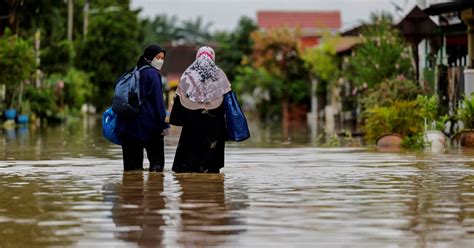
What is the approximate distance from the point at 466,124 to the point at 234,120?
34.2 ft

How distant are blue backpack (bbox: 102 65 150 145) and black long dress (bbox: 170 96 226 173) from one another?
21.4 inches

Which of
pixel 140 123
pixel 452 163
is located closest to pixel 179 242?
pixel 140 123

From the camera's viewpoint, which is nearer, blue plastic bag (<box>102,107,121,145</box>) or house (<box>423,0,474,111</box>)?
blue plastic bag (<box>102,107,121,145</box>)

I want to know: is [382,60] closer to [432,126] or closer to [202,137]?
[432,126]

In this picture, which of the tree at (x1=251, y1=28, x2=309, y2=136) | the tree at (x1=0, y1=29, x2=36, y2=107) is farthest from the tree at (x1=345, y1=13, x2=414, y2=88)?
the tree at (x1=251, y1=28, x2=309, y2=136)

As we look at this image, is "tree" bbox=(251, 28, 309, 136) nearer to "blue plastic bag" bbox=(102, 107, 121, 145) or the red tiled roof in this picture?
the red tiled roof

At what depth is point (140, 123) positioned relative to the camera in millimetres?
18125

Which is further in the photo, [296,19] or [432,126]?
[296,19]

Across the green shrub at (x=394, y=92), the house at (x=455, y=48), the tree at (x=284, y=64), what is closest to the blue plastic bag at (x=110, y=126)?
the house at (x=455, y=48)

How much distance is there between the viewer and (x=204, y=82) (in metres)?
18.0

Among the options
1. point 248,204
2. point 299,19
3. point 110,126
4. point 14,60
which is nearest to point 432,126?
point 110,126

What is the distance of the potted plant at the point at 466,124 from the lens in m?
26.2

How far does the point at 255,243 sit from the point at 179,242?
0.57m

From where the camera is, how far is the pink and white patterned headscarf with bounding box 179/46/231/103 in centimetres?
1792
